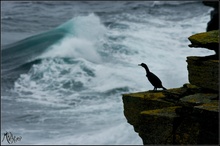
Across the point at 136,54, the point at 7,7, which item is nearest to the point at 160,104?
the point at 136,54

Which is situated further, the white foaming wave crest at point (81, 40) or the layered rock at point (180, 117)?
the white foaming wave crest at point (81, 40)

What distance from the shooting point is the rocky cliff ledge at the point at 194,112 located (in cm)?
713

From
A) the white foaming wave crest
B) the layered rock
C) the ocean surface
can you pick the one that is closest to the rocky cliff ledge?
the layered rock

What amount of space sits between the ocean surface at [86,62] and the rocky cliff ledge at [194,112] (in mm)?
8638

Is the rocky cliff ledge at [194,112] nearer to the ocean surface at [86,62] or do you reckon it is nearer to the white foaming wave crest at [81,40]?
the ocean surface at [86,62]

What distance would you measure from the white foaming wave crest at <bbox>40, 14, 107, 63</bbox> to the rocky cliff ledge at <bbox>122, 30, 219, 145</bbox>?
22946 mm

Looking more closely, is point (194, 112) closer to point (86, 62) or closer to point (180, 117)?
point (180, 117)

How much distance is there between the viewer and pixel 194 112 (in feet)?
23.7

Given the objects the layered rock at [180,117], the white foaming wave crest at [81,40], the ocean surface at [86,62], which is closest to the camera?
the layered rock at [180,117]

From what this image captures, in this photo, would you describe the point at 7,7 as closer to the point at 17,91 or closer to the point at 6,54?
the point at 6,54

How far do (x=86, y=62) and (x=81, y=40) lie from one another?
7.62 metres

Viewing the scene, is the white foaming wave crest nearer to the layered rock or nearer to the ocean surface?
the ocean surface

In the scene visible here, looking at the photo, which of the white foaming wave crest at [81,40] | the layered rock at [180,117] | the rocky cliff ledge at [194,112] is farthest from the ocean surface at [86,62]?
the rocky cliff ledge at [194,112]

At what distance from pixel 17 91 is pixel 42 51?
32.2 feet
